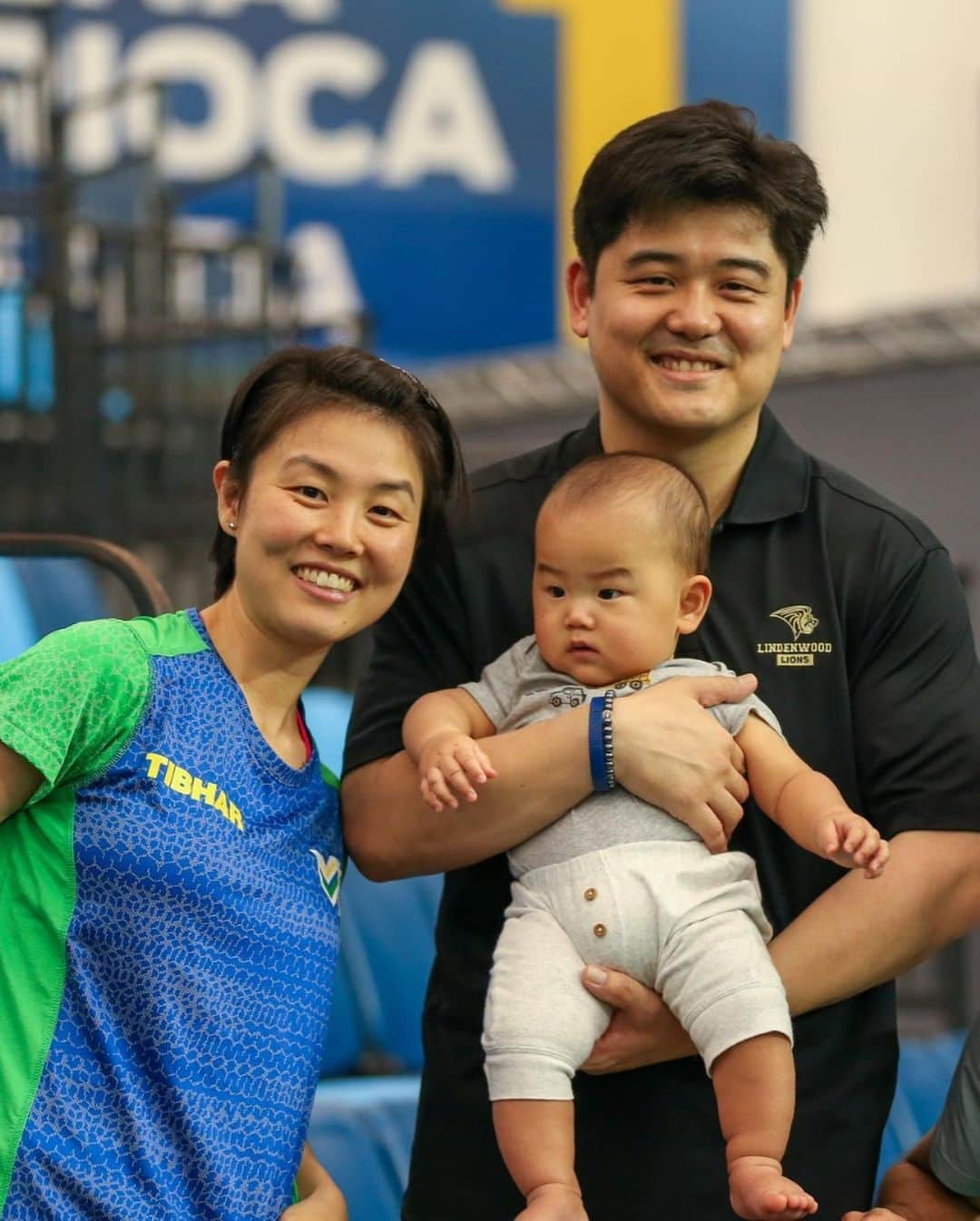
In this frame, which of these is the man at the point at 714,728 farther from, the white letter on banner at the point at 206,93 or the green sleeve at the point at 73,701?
the white letter on banner at the point at 206,93

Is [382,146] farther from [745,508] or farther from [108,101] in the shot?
[745,508]

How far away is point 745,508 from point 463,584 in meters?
0.29

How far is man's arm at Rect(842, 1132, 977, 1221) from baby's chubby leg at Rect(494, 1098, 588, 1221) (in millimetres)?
260

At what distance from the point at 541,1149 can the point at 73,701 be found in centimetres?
57

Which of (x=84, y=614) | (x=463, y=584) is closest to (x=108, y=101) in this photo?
(x=84, y=614)

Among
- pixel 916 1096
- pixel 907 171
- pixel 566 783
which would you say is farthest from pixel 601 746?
pixel 907 171

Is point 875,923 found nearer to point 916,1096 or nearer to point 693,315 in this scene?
point 693,315

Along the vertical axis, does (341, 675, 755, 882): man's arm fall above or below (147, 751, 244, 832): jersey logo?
below

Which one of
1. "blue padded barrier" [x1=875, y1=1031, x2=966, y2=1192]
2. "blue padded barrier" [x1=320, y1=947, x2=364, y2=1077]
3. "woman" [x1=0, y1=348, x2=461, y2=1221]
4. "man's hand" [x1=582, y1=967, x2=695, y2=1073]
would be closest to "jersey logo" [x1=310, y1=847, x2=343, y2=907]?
"woman" [x1=0, y1=348, x2=461, y2=1221]

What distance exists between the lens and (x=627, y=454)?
6.14 ft

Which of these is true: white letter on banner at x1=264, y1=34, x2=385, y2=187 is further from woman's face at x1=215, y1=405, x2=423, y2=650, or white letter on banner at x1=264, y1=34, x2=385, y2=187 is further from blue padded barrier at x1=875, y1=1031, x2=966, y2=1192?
woman's face at x1=215, y1=405, x2=423, y2=650

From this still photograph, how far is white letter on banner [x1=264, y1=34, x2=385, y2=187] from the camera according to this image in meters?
7.34

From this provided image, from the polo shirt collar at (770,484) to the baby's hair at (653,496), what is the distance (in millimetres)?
43

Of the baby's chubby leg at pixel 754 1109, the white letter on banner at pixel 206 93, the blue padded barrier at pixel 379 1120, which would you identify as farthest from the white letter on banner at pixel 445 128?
the baby's chubby leg at pixel 754 1109
